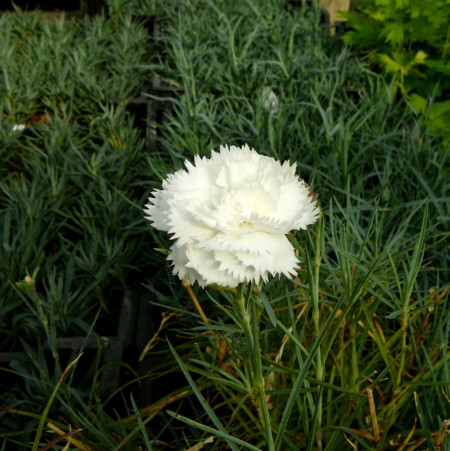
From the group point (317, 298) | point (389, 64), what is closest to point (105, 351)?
point (317, 298)

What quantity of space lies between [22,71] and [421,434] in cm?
218

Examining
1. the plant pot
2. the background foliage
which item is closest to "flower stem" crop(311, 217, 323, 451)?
the plant pot

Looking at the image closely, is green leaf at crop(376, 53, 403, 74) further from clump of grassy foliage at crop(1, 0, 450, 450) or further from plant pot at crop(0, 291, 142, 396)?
plant pot at crop(0, 291, 142, 396)

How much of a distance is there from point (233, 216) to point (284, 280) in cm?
64

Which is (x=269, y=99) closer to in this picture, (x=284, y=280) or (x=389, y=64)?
(x=389, y=64)

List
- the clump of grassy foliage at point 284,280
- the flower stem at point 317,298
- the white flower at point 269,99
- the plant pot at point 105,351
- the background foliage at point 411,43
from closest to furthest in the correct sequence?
the flower stem at point 317,298
the clump of grassy foliage at point 284,280
the plant pot at point 105,351
the white flower at point 269,99
the background foliage at point 411,43

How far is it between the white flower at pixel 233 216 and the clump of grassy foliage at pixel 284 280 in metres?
0.10

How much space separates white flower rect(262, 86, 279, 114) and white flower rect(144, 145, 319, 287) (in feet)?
4.17

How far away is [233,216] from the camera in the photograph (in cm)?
64

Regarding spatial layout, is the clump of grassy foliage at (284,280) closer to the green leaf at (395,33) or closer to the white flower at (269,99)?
the white flower at (269,99)

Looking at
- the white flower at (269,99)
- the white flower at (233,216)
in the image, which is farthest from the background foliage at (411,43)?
the white flower at (233,216)

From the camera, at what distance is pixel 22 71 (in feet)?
8.13

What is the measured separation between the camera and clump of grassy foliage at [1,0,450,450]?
2.98ft

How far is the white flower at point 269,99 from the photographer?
6.42 ft
